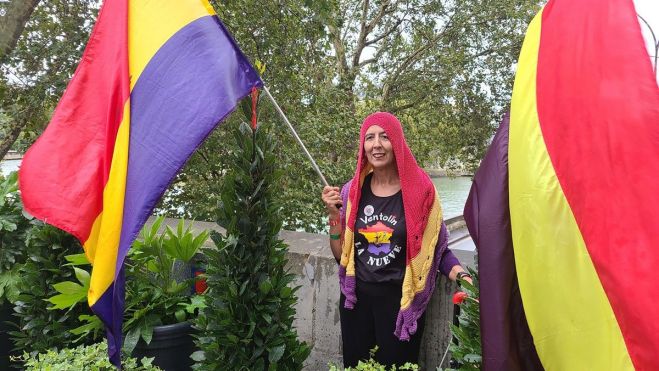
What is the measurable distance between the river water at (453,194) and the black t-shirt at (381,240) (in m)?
3.21

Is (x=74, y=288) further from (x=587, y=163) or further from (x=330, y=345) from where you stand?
(x=587, y=163)

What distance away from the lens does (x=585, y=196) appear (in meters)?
1.55

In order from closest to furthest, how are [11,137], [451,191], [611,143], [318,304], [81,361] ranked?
[611,143], [81,361], [318,304], [11,137], [451,191]

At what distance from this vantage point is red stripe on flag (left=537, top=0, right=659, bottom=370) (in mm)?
1393

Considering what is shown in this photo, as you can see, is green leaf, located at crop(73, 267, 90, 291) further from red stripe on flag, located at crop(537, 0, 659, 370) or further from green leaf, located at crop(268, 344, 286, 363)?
red stripe on flag, located at crop(537, 0, 659, 370)

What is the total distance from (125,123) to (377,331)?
1.79 metres

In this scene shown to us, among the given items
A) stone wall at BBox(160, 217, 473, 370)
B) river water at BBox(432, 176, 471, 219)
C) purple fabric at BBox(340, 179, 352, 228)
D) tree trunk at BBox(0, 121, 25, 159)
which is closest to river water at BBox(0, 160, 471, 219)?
river water at BBox(432, 176, 471, 219)

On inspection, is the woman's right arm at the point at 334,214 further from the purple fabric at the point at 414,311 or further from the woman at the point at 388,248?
the purple fabric at the point at 414,311

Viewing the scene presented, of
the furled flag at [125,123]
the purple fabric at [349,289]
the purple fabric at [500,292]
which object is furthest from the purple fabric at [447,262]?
the furled flag at [125,123]

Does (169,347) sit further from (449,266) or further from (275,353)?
(449,266)

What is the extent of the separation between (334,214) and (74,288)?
6.00ft

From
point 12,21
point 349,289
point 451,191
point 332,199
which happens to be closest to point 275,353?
point 349,289

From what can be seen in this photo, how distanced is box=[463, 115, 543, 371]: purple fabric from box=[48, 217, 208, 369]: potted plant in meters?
2.12

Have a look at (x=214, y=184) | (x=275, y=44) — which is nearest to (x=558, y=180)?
(x=275, y=44)
